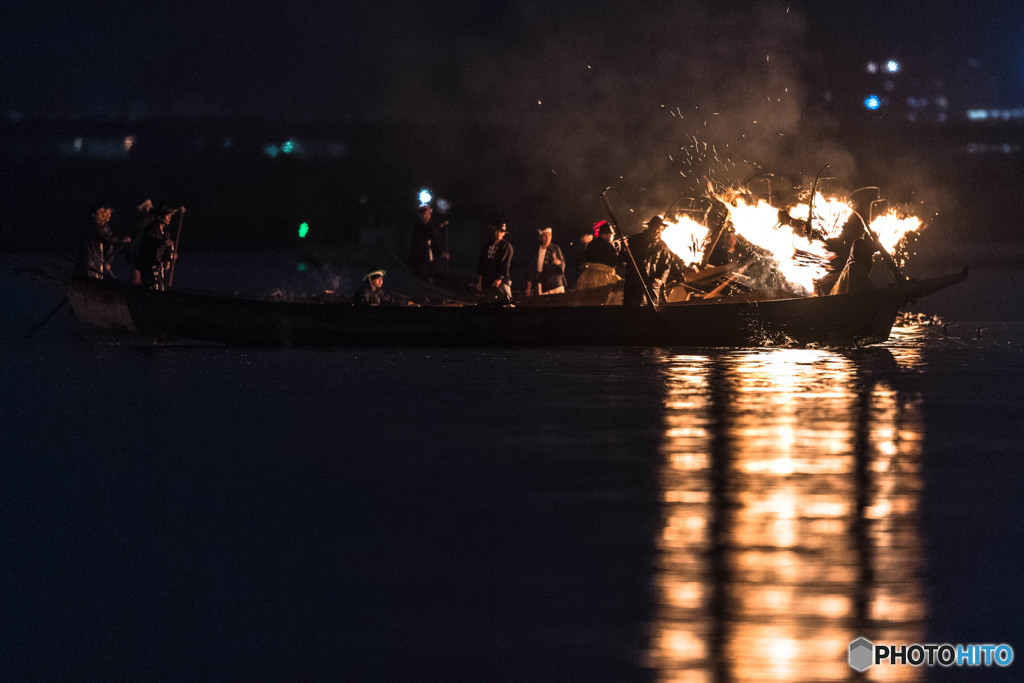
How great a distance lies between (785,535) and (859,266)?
1234cm

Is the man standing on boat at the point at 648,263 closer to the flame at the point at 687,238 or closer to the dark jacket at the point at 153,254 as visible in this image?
the flame at the point at 687,238

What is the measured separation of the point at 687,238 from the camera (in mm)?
21078

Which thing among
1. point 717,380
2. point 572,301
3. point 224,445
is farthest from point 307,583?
point 572,301

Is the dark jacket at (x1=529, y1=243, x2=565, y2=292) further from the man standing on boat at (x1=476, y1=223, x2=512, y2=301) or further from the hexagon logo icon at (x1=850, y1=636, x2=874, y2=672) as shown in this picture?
the hexagon logo icon at (x1=850, y1=636, x2=874, y2=672)

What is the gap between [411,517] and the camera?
29.9 ft

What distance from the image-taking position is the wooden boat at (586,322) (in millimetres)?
19844

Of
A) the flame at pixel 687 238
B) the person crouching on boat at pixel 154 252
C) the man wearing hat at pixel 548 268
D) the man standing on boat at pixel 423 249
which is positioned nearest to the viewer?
the flame at pixel 687 238

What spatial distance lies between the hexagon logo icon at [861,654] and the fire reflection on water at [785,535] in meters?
0.04

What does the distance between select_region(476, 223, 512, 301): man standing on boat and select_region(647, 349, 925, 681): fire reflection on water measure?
6766 mm

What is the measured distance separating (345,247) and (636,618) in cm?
5857

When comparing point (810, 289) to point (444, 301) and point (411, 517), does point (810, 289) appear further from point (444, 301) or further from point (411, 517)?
point (411, 517)

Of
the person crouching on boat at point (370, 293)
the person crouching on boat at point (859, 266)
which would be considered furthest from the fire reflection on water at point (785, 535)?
the person crouching on boat at point (370, 293)

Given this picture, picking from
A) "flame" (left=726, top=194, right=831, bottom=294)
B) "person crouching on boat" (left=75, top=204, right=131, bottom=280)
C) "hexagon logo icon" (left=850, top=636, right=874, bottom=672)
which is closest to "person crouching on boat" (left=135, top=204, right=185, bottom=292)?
"person crouching on boat" (left=75, top=204, right=131, bottom=280)

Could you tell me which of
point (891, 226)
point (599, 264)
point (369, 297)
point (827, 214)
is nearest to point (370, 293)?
point (369, 297)
